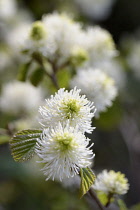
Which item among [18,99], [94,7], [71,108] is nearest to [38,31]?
[71,108]

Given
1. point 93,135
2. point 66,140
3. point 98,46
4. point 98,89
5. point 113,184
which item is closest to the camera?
point 66,140

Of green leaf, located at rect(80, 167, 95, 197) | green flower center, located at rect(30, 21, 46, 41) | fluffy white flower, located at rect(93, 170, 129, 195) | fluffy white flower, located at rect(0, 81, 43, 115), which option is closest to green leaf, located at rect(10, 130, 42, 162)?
green leaf, located at rect(80, 167, 95, 197)

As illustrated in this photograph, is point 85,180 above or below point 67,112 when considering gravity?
below

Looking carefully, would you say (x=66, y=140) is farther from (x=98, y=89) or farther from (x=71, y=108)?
(x=98, y=89)

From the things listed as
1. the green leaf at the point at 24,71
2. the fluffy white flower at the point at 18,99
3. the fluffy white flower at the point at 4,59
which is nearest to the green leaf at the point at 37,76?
the green leaf at the point at 24,71

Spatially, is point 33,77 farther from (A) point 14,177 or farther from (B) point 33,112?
(A) point 14,177

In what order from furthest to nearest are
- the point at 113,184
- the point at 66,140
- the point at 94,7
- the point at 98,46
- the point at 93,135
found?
the point at 94,7
the point at 93,135
the point at 98,46
the point at 113,184
the point at 66,140

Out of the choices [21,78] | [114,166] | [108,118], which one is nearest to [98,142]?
[114,166]

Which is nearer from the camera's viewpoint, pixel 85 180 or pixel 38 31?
pixel 85 180

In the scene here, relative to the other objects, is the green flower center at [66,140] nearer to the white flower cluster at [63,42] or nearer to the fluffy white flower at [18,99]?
the white flower cluster at [63,42]
